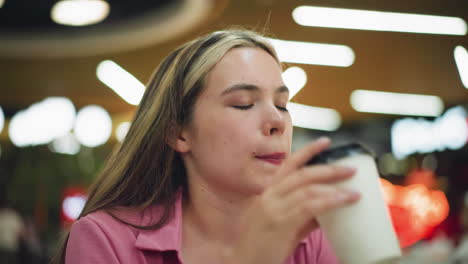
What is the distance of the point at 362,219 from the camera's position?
902 mm

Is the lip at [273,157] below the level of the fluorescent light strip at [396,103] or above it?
below

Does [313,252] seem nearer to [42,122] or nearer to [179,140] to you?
[179,140]

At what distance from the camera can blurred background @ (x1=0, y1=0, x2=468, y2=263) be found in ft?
21.4

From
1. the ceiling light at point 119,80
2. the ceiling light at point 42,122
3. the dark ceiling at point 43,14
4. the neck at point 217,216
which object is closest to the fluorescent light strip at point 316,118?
the ceiling light at point 119,80

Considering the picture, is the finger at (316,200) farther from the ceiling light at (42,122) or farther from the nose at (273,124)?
the ceiling light at (42,122)

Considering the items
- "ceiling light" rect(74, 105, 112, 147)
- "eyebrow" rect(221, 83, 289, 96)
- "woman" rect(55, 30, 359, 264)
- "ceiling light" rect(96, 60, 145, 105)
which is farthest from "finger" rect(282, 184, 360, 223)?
"ceiling light" rect(74, 105, 112, 147)

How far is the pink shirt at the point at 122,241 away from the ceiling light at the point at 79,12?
19.9 feet

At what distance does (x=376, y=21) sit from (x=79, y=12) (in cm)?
388

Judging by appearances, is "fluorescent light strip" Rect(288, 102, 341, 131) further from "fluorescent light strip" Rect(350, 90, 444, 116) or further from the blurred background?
"fluorescent light strip" Rect(350, 90, 444, 116)

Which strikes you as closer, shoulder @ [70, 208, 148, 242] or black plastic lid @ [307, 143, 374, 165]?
black plastic lid @ [307, 143, 374, 165]

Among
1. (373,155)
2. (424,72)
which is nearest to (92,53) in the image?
(424,72)

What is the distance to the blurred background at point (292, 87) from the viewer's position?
6512 millimetres

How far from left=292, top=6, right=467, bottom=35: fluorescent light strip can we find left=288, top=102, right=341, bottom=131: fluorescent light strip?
204 inches

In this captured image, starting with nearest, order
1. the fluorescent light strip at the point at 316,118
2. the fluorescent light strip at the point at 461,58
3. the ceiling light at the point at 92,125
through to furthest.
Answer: the fluorescent light strip at the point at 461,58
the fluorescent light strip at the point at 316,118
the ceiling light at the point at 92,125
